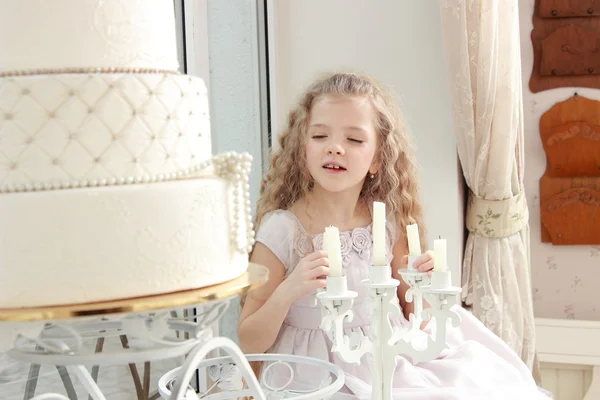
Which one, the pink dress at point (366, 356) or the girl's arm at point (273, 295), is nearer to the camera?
the girl's arm at point (273, 295)

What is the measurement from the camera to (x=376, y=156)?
93.2 inches

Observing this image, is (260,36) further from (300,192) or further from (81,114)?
(81,114)

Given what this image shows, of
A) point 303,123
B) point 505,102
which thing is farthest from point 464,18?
point 303,123

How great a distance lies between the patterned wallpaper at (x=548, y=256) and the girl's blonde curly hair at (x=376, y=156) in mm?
1568

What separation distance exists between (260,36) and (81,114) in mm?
2076

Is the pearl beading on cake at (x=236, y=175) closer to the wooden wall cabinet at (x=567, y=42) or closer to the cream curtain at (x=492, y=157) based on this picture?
the cream curtain at (x=492, y=157)

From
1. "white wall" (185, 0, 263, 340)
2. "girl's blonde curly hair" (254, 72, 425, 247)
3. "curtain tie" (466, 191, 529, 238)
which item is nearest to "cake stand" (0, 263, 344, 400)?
"girl's blonde curly hair" (254, 72, 425, 247)

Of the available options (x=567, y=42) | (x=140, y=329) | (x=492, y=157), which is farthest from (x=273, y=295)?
(x=567, y=42)

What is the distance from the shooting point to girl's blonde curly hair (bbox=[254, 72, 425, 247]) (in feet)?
7.62

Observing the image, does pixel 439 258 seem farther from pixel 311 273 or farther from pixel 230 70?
pixel 230 70

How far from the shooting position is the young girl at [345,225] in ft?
6.58

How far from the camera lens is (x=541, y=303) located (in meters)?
3.89

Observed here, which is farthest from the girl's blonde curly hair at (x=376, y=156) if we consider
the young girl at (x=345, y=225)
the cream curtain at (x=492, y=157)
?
the cream curtain at (x=492, y=157)

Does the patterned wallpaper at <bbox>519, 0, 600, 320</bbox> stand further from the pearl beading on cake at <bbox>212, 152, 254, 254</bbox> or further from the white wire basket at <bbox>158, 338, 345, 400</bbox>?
the pearl beading on cake at <bbox>212, 152, 254, 254</bbox>
